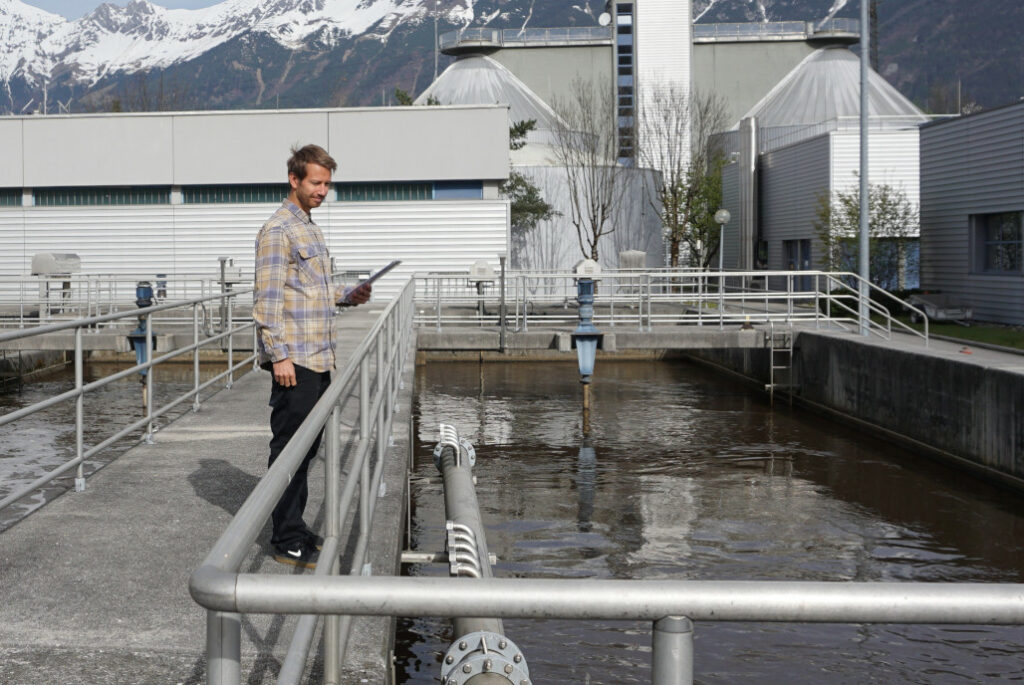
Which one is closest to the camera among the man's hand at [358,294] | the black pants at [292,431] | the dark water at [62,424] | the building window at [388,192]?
the black pants at [292,431]

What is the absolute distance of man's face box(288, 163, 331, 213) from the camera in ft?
18.8

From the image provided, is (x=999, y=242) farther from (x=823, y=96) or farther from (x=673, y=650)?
(x=823, y=96)

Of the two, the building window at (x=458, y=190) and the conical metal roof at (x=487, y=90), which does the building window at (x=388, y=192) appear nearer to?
the building window at (x=458, y=190)

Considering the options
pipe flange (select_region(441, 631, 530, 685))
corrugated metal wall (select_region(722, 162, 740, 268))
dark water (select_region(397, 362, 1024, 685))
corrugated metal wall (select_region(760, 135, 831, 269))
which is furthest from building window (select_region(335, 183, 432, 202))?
pipe flange (select_region(441, 631, 530, 685))

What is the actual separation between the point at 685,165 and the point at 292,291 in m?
52.0

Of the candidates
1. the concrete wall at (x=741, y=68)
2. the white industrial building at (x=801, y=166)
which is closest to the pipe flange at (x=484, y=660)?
the white industrial building at (x=801, y=166)

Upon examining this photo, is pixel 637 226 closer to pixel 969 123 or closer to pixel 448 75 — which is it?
pixel 969 123

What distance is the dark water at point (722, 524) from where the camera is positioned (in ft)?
28.0

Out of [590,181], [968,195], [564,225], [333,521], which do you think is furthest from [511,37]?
[333,521]

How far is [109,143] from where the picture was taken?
38.0 meters

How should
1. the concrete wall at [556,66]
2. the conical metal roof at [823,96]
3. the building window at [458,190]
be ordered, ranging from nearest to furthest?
the building window at [458,190] → the conical metal roof at [823,96] → the concrete wall at [556,66]

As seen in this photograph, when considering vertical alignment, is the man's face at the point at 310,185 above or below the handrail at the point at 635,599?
above

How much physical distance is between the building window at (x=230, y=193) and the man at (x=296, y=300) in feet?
109

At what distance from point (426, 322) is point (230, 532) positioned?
27.2m
